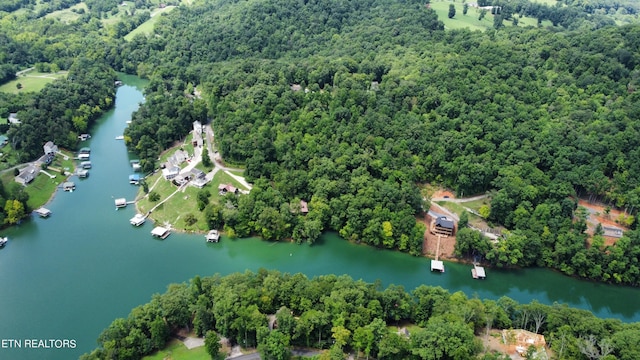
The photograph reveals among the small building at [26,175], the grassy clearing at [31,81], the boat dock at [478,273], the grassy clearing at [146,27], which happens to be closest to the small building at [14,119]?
the small building at [26,175]

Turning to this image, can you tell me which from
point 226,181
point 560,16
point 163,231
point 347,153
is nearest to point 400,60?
point 347,153

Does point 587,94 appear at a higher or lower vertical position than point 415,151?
higher

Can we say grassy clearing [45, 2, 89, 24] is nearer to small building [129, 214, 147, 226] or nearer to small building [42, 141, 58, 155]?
small building [42, 141, 58, 155]

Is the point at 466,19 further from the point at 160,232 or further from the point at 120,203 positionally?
the point at 160,232

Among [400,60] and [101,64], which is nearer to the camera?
[400,60]

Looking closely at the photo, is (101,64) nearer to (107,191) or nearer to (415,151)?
(107,191)
